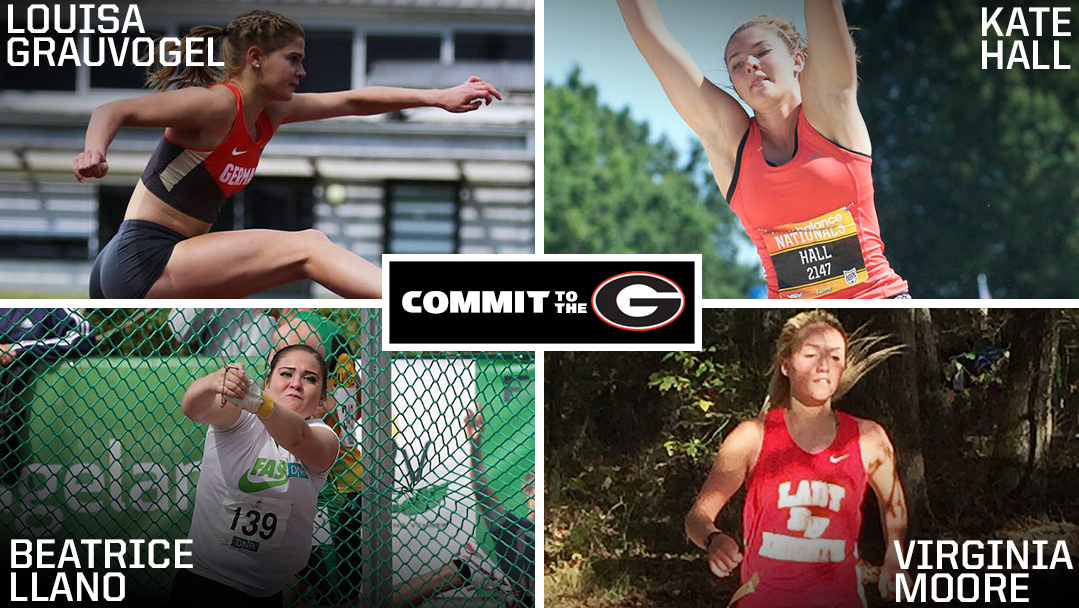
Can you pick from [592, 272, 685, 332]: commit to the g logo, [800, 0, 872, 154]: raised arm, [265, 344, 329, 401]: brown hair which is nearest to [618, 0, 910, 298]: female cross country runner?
[800, 0, 872, 154]: raised arm

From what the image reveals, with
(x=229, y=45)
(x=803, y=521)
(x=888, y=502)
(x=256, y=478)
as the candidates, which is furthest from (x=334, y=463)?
(x=888, y=502)

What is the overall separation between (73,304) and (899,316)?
2.11m

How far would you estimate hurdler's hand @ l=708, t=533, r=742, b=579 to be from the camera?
321cm

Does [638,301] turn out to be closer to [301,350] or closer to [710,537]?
[710,537]

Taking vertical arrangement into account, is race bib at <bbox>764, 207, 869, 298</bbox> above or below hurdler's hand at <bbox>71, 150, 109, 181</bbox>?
below

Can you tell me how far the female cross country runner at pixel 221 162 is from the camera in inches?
121

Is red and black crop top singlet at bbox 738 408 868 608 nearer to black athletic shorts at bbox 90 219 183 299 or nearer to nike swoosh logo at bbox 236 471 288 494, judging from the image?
nike swoosh logo at bbox 236 471 288 494

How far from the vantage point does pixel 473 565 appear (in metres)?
3.26

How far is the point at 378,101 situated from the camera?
124 inches

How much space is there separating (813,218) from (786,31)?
19.0 inches

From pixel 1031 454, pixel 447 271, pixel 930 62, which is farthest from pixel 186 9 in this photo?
pixel 1031 454

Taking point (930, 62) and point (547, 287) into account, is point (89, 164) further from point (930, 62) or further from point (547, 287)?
point (930, 62)

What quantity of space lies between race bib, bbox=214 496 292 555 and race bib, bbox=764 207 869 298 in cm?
141

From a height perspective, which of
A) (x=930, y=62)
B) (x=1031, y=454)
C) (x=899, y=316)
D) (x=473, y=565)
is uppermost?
(x=930, y=62)
